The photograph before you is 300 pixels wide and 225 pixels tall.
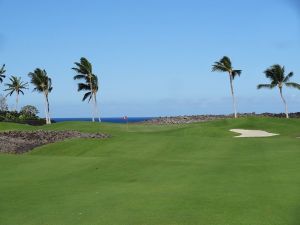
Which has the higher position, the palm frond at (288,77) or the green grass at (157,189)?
the palm frond at (288,77)

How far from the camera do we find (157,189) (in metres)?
14.8

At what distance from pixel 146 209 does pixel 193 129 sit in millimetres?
32678

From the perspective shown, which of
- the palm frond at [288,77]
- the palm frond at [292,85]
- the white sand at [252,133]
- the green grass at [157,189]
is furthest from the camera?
the palm frond at [288,77]

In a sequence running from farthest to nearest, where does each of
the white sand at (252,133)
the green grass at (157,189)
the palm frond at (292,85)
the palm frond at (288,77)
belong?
the palm frond at (288,77) < the palm frond at (292,85) < the white sand at (252,133) < the green grass at (157,189)

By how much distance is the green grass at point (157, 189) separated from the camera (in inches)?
446

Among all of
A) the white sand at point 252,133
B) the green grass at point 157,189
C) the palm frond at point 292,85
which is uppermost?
the palm frond at point 292,85

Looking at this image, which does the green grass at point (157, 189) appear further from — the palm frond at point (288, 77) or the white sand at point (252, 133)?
the palm frond at point (288, 77)

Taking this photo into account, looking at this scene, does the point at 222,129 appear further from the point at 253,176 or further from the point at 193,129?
the point at 253,176

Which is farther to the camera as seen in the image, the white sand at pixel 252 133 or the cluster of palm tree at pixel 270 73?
the cluster of palm tree at pixel 270 73

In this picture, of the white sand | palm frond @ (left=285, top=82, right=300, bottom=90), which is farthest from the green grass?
palm frond @ (left=285, top=82, right=300, bottom=90)

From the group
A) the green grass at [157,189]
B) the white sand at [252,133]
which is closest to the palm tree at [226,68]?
the white sand at [252,133]

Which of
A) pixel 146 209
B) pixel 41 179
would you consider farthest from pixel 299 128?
pixel 146 209

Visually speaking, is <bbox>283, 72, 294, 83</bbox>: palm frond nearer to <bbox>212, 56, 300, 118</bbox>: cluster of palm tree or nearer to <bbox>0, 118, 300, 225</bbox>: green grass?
<bbox>212, 56, 300, 118</bbox>: cluster of palm tree

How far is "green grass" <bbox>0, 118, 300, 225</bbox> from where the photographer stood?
11.3m
